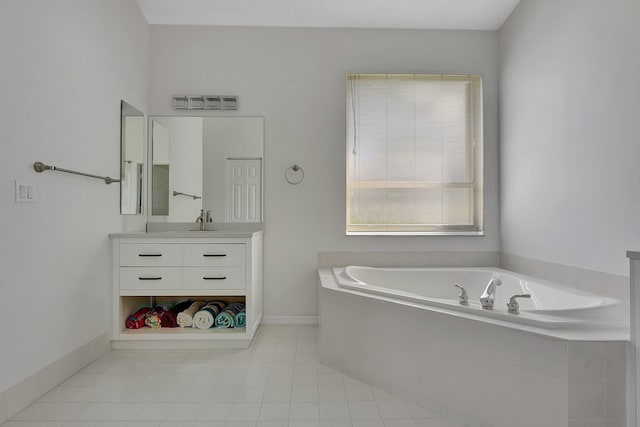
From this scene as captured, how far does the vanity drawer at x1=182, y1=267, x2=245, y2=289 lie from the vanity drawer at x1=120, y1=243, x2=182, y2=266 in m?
0.12

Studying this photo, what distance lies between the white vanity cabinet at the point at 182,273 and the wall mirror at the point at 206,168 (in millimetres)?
612

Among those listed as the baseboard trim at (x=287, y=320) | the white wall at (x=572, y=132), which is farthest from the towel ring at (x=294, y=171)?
the white wall at (x=572, y=132)

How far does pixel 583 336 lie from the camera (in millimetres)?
1515

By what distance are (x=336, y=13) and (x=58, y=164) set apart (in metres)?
2.30

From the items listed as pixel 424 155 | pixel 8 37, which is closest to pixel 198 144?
pixel 8 37

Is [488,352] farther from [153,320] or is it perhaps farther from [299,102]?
[299,102]

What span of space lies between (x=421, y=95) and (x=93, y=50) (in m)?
2.47

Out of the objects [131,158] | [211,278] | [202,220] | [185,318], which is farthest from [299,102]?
[185,318]

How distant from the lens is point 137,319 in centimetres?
289

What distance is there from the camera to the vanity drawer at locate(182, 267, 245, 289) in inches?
111

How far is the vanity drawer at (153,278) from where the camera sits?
280 centimetres

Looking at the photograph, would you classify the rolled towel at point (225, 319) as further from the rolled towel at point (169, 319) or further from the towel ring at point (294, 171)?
the towel ring at point (294, 171)

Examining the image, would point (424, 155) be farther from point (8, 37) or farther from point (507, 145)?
point (8, 37)

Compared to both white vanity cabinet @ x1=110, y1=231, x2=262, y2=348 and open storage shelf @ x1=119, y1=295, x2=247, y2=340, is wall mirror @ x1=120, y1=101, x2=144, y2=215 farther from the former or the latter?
open storage shelf @ x1=119, y1=295, x2=247, y2=340
